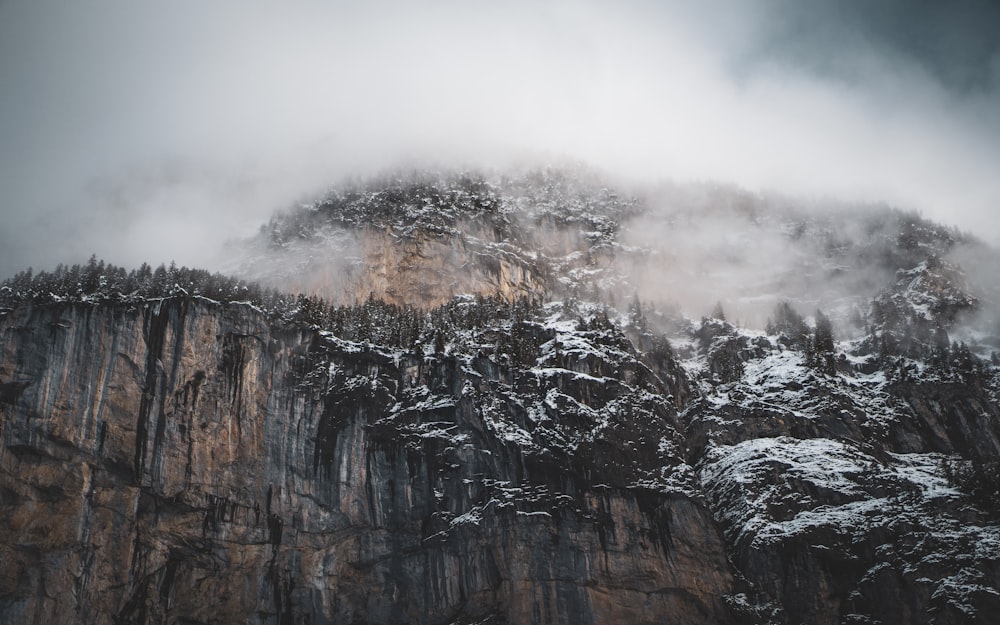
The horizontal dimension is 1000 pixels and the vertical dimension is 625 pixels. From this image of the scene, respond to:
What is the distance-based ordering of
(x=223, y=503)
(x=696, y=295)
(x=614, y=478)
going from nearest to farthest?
1. (x=223, y=503)
2. (x=614, y=478)
3. (x=696, y=295)

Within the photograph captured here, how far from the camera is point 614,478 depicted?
3718 inches

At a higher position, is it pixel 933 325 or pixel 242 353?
pixel 933 325

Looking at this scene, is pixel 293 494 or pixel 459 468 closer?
pixel 293 494

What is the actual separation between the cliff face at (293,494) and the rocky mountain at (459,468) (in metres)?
0.21

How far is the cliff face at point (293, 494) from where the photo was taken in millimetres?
83312

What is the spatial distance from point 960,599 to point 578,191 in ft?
328

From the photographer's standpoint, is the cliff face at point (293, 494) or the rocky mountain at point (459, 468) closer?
the cliff face at point (293, 494)

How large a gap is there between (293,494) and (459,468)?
1635 cm

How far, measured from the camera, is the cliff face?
83.3 m

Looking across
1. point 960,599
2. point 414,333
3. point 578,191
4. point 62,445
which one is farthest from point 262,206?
point 960,599

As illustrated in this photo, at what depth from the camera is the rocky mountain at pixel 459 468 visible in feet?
278

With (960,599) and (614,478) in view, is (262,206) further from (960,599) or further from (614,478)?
(960,599)

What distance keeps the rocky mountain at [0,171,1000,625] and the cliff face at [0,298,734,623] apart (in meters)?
0.21

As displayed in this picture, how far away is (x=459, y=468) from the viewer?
93625 millimetres
